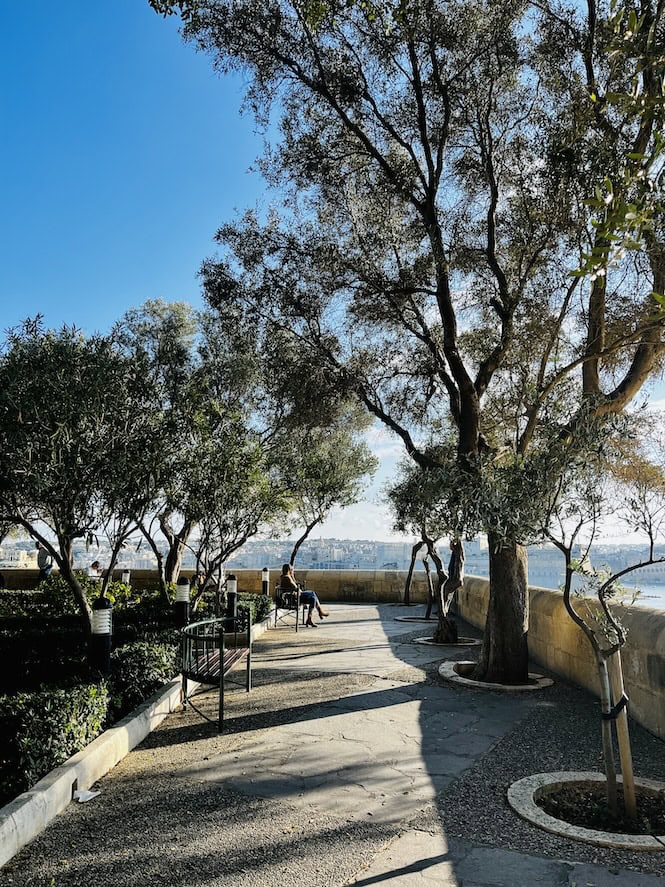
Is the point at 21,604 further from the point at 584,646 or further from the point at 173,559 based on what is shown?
the point at 584,646

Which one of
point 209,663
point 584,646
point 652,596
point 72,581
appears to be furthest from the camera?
point 72,581

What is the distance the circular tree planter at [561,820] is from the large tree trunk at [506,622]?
11.3 feet

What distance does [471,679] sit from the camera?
8.27m

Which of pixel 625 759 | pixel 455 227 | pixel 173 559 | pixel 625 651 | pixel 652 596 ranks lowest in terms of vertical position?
pixel 625 759

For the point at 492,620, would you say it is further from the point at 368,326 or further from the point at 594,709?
the point at 368,326

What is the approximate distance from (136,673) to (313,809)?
10.3 feet

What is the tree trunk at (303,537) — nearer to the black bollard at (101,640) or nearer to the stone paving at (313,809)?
the stone paving at (313,809)

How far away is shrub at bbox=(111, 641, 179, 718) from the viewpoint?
20.5 feet

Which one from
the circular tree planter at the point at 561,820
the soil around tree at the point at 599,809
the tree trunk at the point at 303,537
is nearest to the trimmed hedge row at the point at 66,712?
the circular tree planter at the point at 561,820

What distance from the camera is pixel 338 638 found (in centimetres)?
1223

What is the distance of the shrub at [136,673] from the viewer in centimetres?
624

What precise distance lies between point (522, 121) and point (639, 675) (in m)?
7.12

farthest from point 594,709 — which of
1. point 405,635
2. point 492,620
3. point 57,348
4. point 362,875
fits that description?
point 57,348

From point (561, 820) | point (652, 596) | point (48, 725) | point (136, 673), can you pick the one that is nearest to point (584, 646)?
point (652, 596)
